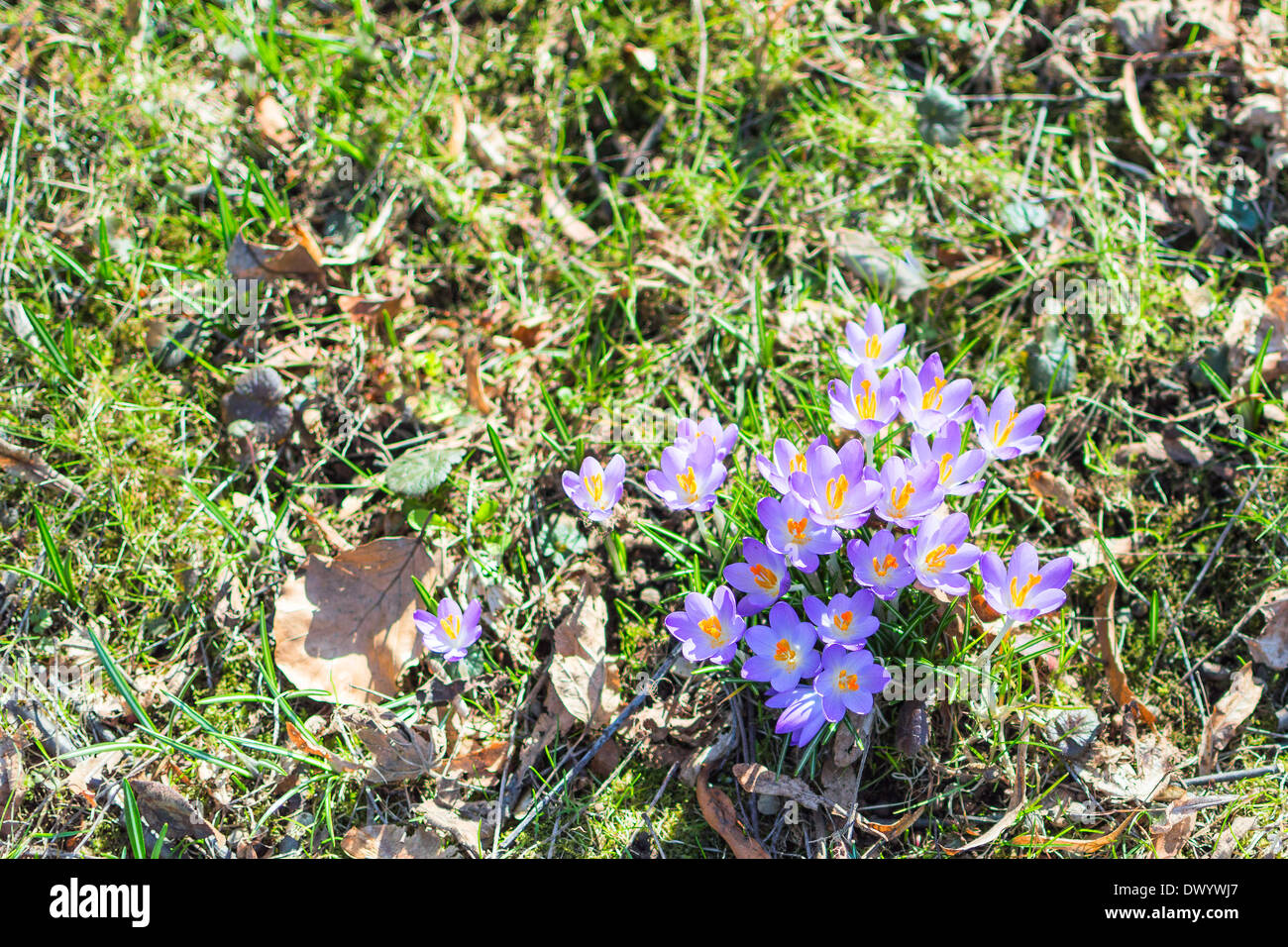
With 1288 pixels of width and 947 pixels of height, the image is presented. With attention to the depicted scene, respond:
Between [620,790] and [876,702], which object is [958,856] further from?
[620,790]

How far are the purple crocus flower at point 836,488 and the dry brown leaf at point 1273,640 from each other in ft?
3.92

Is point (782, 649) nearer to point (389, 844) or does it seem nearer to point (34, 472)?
point (389, 844)

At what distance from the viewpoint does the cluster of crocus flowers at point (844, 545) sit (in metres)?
1.69

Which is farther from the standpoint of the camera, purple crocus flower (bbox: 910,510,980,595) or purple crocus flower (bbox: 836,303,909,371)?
purple crocus flower (bbox: 836,303,909,371)

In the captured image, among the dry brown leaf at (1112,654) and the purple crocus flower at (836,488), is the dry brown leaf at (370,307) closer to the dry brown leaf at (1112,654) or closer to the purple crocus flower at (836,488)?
the purple crocus flower at (836,488)

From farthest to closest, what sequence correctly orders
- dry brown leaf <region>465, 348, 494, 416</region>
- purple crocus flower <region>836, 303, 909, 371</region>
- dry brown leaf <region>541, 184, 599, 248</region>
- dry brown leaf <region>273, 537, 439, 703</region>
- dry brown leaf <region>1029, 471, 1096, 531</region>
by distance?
dry brown leaf <region>541, 184, 599, 248</region>
dry brown leaf <region>465, 348, 494, 416</region>
dry brown leaf <region>1029, 471, 1096, 531</region>
dry brown leaf <region>273, 537, 439, 703</region>
purple crocus flower <region>836, 303, 909, 371</region>

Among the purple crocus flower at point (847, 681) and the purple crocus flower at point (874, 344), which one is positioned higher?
the purple crocus flower at point (874, 344)

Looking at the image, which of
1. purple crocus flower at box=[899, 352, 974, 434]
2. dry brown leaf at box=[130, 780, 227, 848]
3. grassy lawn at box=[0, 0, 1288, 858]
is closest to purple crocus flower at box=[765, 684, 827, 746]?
grassy lawn at box=[0, 0, 1288, 858]

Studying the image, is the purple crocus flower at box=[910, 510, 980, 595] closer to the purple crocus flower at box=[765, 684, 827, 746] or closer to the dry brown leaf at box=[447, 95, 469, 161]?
the purple crocus flower at box=[765, 684, 827, 746]

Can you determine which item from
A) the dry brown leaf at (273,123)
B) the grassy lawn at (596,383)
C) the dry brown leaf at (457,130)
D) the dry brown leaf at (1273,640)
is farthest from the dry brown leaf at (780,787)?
the dry brown leaf at (273,123)

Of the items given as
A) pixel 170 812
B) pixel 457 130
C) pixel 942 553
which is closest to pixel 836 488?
pixel 942 553

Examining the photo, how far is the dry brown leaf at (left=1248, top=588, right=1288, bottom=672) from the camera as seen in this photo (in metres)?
2.11

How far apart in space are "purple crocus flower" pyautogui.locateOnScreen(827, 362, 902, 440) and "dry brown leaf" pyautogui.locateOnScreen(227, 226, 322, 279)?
1.59m
